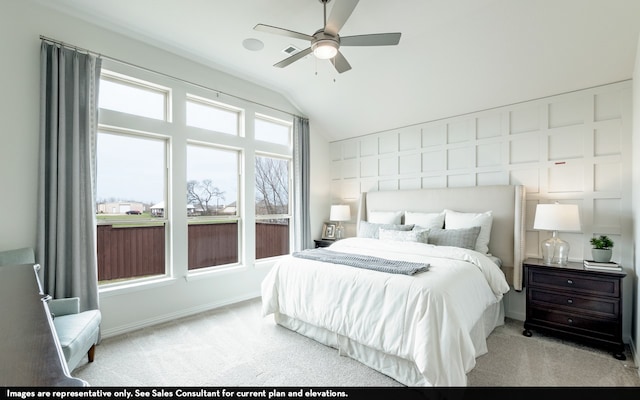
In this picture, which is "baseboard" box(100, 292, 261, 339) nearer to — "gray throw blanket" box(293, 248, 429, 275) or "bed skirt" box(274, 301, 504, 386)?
"bed skirt" box(274, 301, 504, 386)

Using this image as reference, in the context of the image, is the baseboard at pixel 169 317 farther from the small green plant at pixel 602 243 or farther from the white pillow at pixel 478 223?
the small green plant at pixel 602 243

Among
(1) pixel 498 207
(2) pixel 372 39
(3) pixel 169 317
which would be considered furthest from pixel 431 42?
(3) pixel 169 317

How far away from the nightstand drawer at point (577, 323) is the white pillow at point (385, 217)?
1.89 meters

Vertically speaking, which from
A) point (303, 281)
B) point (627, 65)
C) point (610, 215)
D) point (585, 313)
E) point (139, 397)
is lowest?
point (585, 313)

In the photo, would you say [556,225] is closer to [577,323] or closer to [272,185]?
[577,323]

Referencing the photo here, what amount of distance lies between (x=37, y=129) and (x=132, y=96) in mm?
980

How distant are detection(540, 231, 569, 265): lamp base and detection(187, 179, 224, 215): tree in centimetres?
410

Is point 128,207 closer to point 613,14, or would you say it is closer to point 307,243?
point 307,243

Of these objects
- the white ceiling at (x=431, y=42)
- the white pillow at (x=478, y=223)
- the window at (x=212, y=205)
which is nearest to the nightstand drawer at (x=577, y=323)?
the white pillow at (x=478, y=223)

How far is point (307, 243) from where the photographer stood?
5039 millimetres

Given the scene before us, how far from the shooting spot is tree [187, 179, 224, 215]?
3.85 metres

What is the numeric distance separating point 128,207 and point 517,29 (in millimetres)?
4559

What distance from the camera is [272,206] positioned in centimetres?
480

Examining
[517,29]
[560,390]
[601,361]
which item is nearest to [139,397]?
[560,390]
